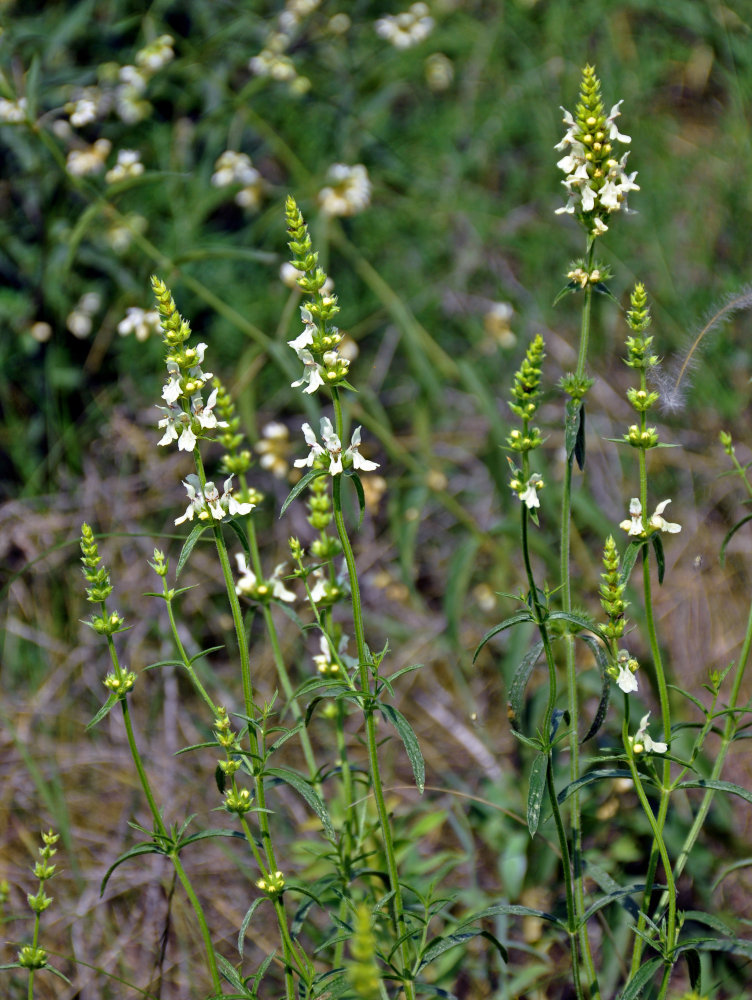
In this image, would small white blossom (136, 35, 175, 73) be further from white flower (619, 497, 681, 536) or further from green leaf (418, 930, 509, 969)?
green leaf (418, 930, 509, 969)

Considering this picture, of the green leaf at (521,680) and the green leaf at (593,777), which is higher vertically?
the green leaf at (521,680)

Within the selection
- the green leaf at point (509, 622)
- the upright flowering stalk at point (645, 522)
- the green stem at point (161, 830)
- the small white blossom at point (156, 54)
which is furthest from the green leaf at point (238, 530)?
the small white blossom at point (156, 54)

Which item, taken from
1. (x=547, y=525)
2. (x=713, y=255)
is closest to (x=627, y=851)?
(x=547, y=525)

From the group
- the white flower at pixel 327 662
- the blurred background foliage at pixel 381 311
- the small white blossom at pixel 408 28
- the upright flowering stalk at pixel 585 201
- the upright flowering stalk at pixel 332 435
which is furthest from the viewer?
the small white blossom at pixel 408 28

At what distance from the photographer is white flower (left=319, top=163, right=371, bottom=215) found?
3473 millimetres

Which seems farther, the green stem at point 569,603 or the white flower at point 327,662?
the white flower at point 327,662

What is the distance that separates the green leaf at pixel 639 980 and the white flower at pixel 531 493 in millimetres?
847

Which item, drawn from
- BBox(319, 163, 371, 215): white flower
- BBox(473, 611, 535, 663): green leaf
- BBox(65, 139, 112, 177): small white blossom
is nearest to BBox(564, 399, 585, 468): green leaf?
BBox(473, 611, 535, 663): green leaf

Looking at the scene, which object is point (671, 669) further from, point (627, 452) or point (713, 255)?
point (713, 255)

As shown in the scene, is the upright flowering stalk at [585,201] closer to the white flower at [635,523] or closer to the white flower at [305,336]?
the white flower at [635,523]

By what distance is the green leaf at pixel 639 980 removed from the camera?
5.34 ft

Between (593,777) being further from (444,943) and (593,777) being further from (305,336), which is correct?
(305,336)

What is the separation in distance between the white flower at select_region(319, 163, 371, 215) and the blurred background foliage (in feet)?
0.26

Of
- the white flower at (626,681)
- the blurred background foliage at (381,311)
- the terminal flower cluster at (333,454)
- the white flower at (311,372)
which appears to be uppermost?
the white flower at (311,372)
